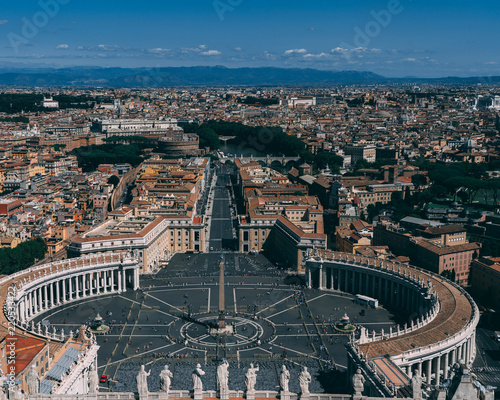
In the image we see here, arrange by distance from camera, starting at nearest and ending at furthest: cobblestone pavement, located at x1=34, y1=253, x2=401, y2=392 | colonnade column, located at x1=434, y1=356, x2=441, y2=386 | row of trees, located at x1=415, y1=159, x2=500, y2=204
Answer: colonnade column, located at x1=434, y1=356, x2=441, y2=386, cobblestone pavement, located at x1=34, y1=253, x2=401, y2=392, row of trees, located at x1=415, y1=159, x2=500, y2=204

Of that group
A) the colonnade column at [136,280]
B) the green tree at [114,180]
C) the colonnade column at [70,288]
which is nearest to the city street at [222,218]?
the colonnade column at [136,280]

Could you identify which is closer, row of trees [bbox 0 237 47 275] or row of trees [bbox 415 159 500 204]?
row of trees [bbox 0 237 47 275]

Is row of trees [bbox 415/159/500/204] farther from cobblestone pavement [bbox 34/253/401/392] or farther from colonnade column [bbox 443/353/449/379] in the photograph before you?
colonnade column [bbox 443/353/449/379]

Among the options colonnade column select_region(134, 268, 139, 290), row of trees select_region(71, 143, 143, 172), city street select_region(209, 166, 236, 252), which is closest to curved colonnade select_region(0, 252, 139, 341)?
colonnade column select_region(134, 268, 139, 290)

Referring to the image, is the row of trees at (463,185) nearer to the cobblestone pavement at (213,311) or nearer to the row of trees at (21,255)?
the cobblestone pavement at (213,311)

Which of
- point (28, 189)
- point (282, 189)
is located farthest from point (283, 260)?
point (28, 189)

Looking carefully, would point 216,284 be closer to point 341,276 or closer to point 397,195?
point 341,276
